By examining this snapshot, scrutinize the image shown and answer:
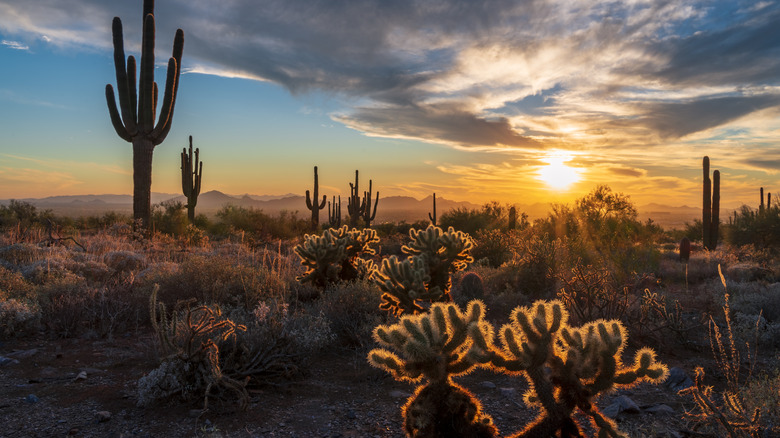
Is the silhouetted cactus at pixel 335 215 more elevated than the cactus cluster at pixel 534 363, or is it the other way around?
the silhouetted cactus at pixel 335 215

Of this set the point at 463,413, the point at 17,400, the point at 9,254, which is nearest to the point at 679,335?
→ the point at 463,413

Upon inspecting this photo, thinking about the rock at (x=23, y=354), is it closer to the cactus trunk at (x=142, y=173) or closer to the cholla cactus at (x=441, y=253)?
the cholla cactus at (x=441, y=253)

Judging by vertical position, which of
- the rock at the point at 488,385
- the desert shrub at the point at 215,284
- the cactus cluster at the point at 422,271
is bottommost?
the rock at the point at 488,385

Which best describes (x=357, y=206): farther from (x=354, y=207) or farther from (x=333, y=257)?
(x=333, y=257)

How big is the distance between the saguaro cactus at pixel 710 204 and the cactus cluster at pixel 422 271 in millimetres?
20761

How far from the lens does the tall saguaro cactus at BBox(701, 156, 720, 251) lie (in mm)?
23641

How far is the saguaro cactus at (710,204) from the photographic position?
23641 mm

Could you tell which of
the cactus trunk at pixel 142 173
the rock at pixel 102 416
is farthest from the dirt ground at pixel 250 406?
the cactus trunk at pixel 142 173

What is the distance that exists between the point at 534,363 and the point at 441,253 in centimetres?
445

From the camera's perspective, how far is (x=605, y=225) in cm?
2119

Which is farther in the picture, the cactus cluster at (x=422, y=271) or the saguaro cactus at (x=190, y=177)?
the saguaro cactus at (x=190, y=177)

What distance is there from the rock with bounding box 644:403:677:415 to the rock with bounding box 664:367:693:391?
0.67 metres

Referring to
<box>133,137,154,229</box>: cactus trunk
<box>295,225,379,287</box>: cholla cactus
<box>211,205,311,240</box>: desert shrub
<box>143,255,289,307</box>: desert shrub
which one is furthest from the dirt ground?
<box>211,205,311,240</box>: desert shrub

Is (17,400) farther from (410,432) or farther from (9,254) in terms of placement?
(9,254)
